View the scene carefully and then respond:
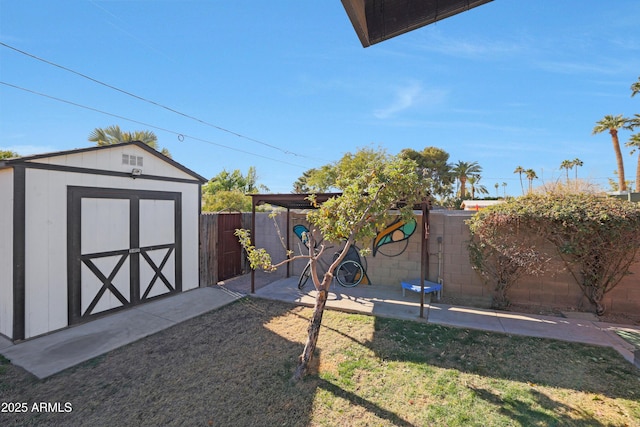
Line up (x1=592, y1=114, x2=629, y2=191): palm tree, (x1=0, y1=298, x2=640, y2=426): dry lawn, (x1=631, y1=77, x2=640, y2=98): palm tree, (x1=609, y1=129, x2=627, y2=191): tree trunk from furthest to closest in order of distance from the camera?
(x1=609, y1=129, x2=627, y2=191): tree trunk → (x1=592, y1=114, x2=629, y2=191): palm tree → (x1=631, y1=77, x2=640, y2=98): palm tree → (x1=0, y1=298, x2=640, y2=426): dry lawn

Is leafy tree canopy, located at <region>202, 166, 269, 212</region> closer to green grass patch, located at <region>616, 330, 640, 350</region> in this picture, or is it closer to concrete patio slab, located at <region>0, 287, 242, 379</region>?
concrete patio slab, located at <region>0, 287, 242, 379</region>

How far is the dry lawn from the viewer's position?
248 centimetres

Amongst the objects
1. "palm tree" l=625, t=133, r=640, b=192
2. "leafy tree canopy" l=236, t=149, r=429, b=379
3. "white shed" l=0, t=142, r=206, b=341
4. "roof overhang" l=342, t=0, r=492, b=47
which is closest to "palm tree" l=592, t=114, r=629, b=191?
"palm tree" l=625, t=133, r=640, b=192

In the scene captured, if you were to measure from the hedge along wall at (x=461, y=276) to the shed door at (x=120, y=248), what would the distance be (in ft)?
12.5

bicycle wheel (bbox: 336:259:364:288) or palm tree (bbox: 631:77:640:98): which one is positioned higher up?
palm tree (bbox: 631:77:640:98)

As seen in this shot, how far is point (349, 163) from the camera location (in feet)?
69.2

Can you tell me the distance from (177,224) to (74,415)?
413 centimetres

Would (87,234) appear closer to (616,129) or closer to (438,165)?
(438,165)

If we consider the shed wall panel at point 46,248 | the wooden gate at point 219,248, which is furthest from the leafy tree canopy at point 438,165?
the shed wall panel at point 46,248

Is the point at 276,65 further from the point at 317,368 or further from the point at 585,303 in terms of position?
the point at 585,303

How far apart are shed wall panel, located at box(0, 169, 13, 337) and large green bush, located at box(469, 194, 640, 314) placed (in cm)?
770

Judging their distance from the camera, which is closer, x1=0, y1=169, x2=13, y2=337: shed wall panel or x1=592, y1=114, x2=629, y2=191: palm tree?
x1=0, y1=169, x2=13, y2=337: shed wall panel

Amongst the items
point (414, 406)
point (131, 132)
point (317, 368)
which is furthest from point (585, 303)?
point (131, 132)

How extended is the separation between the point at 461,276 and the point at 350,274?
2544mm
